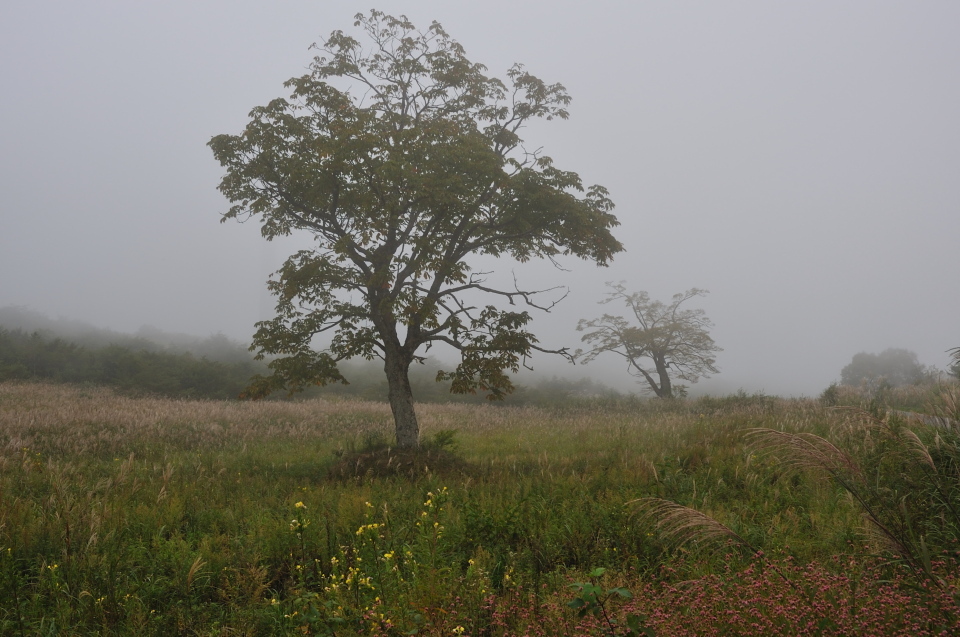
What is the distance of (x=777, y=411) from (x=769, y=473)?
9.88 metres

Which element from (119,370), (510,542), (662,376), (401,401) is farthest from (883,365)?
(119,370)

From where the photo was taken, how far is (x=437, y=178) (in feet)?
31.7

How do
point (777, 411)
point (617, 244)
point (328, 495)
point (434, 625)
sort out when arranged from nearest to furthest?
point (434, 625) → point (328, 495) → point (617, 244) → point (777, 411)

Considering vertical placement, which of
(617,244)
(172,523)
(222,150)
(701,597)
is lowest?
(172,523)

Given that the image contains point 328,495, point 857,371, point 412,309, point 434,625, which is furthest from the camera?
point 857,371

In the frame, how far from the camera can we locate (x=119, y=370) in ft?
82.9

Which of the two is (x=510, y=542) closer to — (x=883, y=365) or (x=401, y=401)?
(x=401, y=401)

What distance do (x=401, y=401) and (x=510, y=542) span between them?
5.33m

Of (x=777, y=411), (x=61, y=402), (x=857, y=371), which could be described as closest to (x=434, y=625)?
(x=777, y=411)

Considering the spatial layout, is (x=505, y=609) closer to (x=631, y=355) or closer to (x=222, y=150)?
(x=222, y=150)

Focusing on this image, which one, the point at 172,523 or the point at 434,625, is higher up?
the point at 434,625

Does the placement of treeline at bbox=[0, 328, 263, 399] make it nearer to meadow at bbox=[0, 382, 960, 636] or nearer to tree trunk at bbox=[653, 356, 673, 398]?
meadow at bbox=[0, 382, 960, 636]

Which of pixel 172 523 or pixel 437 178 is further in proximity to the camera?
pixel 437 178

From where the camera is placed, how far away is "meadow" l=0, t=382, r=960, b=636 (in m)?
3.19
